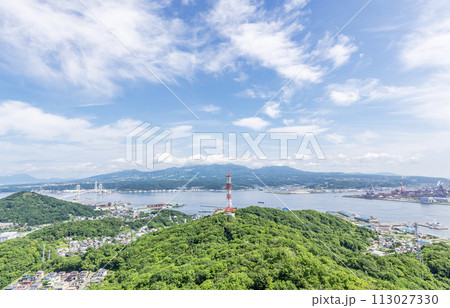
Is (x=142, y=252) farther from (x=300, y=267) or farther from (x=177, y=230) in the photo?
(x=300, y=267)

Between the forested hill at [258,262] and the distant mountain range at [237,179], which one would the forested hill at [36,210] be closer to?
the forested hill at [258,262]

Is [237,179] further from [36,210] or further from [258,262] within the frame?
[258,262]

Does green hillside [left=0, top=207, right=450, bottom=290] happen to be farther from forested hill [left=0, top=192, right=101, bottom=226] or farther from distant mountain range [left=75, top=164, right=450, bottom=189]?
distant mountain range [left=75, top=164, right=450, bottom=189]

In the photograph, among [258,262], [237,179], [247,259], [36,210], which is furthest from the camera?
[237,179]

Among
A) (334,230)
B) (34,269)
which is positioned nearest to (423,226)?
(334,230)

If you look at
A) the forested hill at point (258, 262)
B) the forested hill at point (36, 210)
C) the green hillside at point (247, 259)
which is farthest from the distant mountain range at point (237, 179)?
the forested hill at point (258, 262)

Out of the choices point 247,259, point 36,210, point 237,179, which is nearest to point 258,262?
point 247,259
